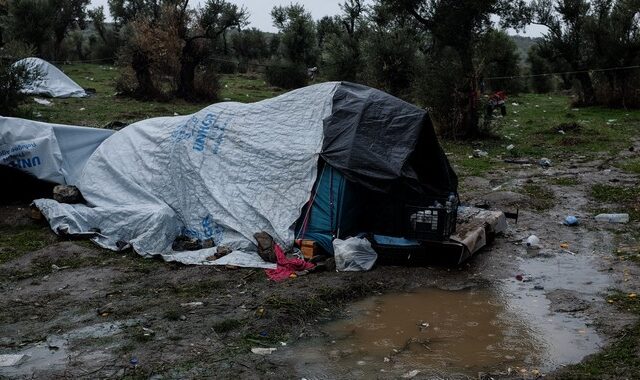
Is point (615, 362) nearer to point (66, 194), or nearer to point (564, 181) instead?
point (564, 181)

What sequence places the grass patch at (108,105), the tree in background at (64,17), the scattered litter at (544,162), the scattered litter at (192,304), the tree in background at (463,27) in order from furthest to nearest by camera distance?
the tree in background at (64,17) < the grass patch at (108,105) < the tree in background at (463,27) < the scattered litter at (544,162) < the scattered litter at (192,304)

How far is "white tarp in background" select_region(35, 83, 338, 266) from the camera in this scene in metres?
7.14

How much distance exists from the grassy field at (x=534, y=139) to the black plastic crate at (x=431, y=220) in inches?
67.3

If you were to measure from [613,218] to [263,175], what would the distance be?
183 inches

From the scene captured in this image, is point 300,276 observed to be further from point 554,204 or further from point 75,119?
point 75,119

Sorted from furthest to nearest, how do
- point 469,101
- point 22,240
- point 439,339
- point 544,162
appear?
point 469,101 < point 544,162 < point 22,240 < point 439,339

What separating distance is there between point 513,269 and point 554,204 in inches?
119

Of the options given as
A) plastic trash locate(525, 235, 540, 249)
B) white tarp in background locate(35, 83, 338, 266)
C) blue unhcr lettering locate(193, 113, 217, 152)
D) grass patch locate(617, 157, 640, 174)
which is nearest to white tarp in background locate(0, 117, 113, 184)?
white tarp in background locate(35, 83, 338, 266)

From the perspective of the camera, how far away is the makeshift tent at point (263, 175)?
22.7ft

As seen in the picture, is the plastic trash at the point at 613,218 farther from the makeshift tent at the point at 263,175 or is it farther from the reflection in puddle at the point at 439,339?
the reflection in puddle at the point at 439,339

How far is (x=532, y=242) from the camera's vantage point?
7434 mm

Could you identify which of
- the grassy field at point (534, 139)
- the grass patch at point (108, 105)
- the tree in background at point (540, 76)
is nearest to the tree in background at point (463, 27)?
the grassy field at point (534, 139)

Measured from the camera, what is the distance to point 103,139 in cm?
941

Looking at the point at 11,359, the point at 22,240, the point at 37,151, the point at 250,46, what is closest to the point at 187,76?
the point at 37,151
